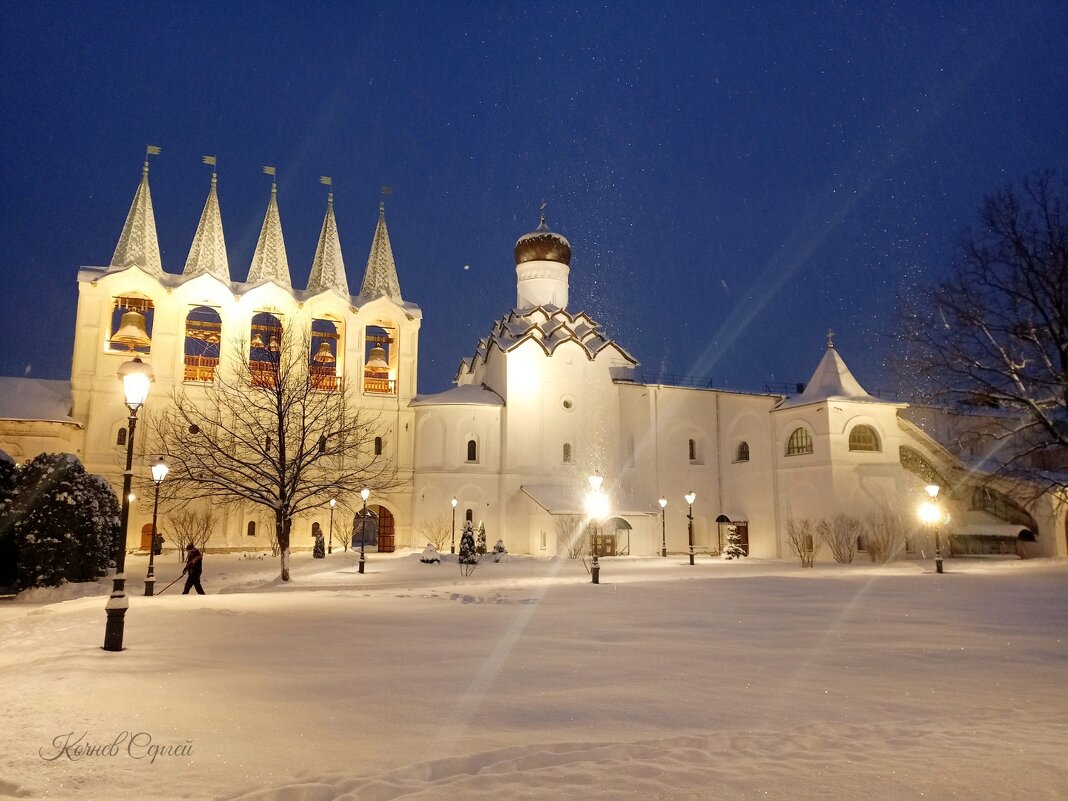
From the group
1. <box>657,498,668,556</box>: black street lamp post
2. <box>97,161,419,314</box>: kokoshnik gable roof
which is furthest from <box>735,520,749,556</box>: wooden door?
<box>97,161,419,314</box>: kokoshnik gable roof

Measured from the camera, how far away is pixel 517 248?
37562 millimetres

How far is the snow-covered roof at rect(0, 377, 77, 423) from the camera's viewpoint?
29.0 m

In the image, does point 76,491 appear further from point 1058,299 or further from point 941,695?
point 1058,299

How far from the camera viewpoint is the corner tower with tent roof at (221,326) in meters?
30.2

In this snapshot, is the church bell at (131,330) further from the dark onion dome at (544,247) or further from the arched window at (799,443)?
the arched window at (799,443)

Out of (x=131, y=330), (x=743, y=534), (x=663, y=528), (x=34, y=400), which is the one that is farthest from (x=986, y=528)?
(x=34, y=400)

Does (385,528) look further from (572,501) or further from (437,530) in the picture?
(572,501)

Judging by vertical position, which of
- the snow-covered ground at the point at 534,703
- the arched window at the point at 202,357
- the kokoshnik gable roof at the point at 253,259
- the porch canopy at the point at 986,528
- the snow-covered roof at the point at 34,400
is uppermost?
the kokoshnik gable roof at the point at 253,259

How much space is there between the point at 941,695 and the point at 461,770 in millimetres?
4227

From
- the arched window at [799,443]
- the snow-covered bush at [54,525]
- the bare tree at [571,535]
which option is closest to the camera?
the snow-covered bush at [54,525]

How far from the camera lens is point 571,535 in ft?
98.2

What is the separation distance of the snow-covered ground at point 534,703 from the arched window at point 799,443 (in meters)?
20.7

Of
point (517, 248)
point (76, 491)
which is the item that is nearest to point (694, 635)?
point (76, 491)

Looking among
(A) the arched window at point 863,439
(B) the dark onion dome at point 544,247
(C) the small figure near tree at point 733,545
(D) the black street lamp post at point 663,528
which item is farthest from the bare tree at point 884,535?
(B) the dark onion dome at point 544,247
